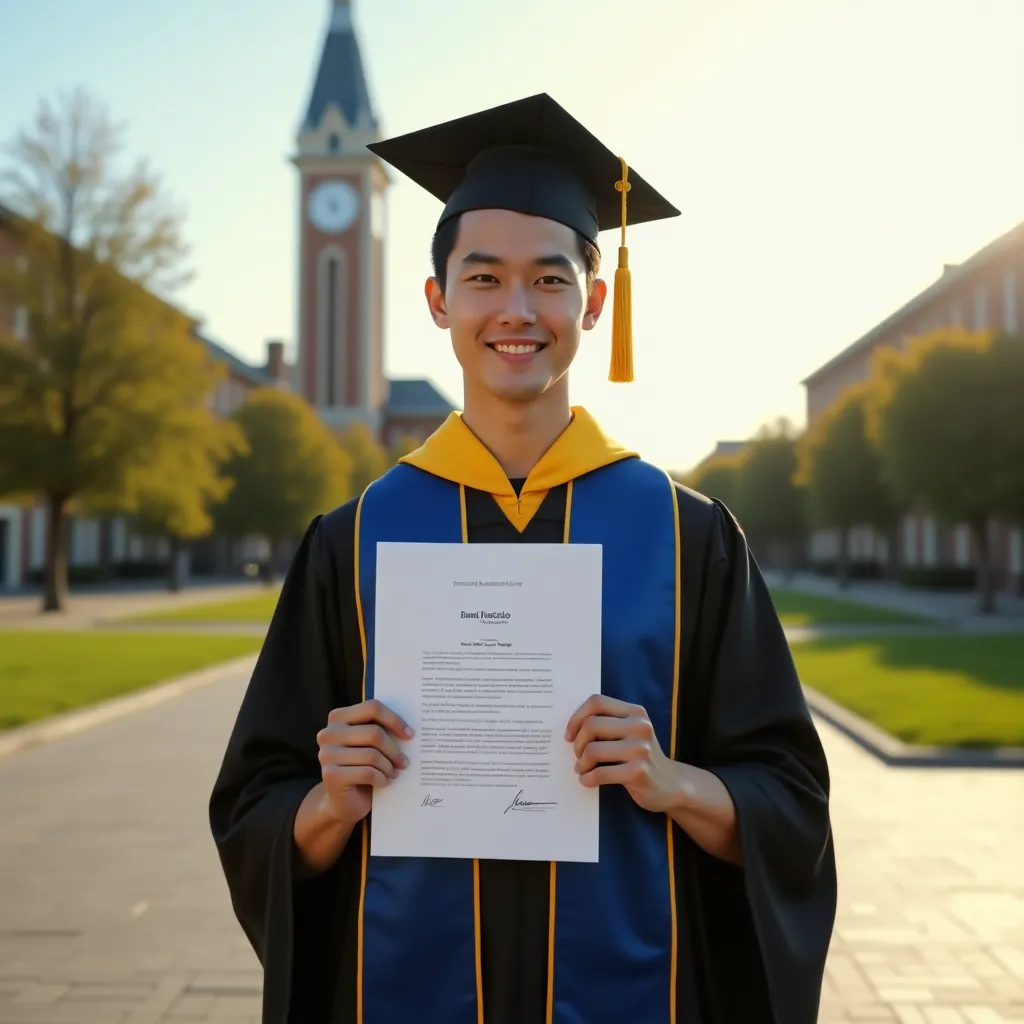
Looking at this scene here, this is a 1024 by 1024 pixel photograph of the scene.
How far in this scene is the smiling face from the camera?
1.97 metres

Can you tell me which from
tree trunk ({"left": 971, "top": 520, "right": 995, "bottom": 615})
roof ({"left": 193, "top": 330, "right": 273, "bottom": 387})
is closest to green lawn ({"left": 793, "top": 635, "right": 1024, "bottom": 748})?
tree trunk ({"left": 971, "top": 520, "right": 995, "bottom": 615})

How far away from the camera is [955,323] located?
116ft

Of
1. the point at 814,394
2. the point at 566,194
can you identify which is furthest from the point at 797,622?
the point at 814,394

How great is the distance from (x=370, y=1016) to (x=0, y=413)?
25.6 m

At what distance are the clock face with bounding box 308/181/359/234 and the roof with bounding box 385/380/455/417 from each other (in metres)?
14.9

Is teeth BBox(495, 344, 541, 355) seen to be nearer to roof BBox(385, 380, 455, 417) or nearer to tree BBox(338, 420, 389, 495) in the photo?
tree BBox(338, 420, 389, 495)

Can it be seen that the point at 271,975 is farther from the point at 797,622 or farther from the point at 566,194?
the point at 797,622

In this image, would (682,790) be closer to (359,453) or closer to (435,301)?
(435,301)

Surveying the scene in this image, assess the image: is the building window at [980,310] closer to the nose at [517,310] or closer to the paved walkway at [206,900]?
the paved walkway at [206,900]

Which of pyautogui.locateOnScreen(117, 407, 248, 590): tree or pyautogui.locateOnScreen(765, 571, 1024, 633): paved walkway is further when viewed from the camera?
pyautogui.locateOnScreen(117, 407, 248, 590): tree

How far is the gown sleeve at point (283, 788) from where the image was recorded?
6.12 ft

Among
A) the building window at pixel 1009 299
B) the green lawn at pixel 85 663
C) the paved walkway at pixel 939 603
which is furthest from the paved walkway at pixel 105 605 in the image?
the building window at pixel 1009 299

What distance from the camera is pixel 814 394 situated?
66062 millimetres

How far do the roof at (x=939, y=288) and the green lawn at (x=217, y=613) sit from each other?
2327 centimetres
